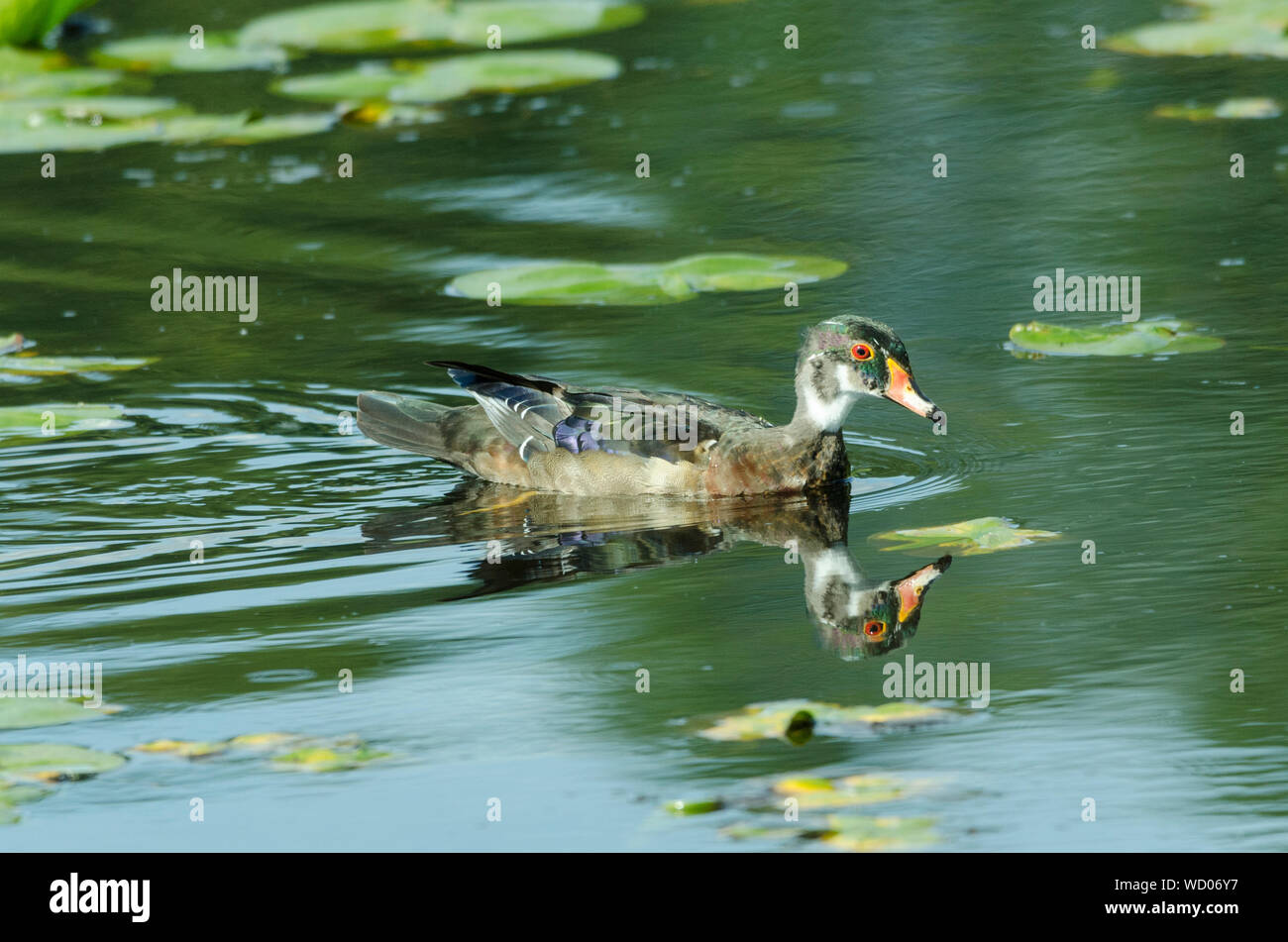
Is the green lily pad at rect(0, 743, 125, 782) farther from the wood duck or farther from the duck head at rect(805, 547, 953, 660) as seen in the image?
the wood duck

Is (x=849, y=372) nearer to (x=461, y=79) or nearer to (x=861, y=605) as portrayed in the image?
(x=861, y=605)

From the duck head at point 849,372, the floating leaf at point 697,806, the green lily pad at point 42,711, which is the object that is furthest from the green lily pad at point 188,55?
the floating leaf at point 697,806

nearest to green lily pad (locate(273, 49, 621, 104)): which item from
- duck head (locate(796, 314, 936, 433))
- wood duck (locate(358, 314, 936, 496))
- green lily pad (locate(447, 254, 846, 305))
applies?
green lily pad (locate(447, 254, 846, 305))

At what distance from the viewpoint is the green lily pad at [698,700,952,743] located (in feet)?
18.8

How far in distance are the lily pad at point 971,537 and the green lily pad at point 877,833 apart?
2.57 meters

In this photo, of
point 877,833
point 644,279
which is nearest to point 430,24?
point 644,279

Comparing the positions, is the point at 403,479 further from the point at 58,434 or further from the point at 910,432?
the point at 910,432

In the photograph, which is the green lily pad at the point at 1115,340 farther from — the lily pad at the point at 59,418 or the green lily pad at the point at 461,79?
the green lily pad at the point at 461,79

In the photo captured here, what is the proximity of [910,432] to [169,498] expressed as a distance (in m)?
3.37

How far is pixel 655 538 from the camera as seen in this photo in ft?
26.8

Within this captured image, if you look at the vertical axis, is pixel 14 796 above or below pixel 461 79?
below

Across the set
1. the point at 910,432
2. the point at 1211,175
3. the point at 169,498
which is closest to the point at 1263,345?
the point at 910,432

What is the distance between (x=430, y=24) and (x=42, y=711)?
13.4 m

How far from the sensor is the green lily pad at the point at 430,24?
59.6 ft
